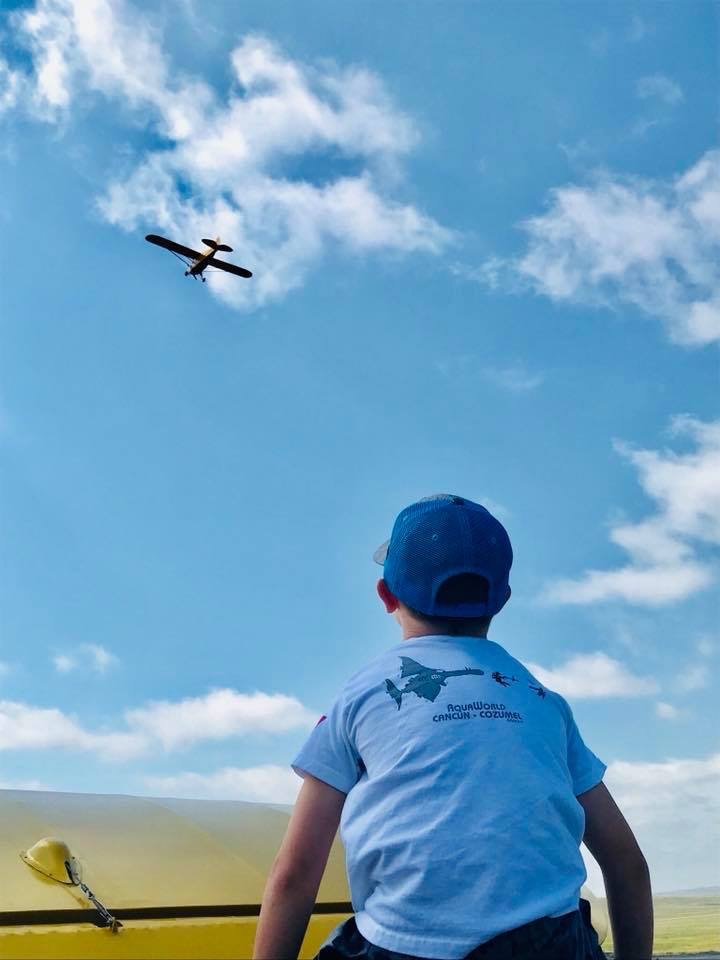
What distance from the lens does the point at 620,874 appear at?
6.84ft

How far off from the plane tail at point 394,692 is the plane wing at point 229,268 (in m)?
27.3

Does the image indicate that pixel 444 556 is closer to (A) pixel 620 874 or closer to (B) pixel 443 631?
(B) pixel 443 631

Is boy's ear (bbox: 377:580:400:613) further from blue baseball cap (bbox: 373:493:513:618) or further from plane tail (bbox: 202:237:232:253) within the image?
plane tail (bbox: 202:237:232:253)

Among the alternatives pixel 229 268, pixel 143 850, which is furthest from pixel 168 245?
pixel 143 850

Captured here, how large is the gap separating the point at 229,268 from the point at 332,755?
28.3 metres

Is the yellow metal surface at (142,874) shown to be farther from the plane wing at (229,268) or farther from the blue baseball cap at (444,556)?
the plane wing at (229,268)

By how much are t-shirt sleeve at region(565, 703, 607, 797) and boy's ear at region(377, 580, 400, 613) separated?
18.8 inches

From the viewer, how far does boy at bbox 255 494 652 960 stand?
5.38 ft

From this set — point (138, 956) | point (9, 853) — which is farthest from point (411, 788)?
point (9, 853)

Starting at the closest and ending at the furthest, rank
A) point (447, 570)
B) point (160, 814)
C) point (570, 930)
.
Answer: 1. point (570, 930)
2. point (447, 570)
3. point (160, 814)

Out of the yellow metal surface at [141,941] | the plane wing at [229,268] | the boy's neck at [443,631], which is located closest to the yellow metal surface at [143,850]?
the yellow metal surface at [141,941]

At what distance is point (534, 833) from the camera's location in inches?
67.0

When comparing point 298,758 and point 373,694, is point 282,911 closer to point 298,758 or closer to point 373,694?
point 298,758

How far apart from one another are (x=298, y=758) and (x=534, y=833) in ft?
1.67
